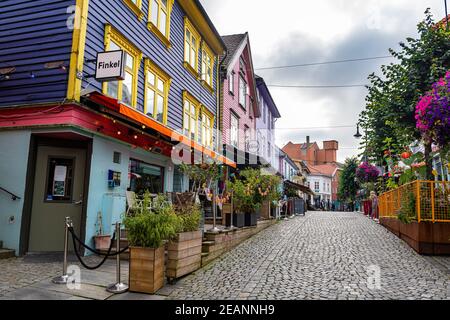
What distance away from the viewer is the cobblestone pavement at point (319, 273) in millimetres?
5508

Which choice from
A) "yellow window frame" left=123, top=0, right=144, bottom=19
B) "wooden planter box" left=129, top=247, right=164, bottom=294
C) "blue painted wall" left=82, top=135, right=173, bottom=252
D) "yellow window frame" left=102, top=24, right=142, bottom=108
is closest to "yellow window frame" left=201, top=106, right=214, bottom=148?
"yellow window frame" left=102, top=24, right=142, bottom=108

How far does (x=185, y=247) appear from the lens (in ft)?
21.3

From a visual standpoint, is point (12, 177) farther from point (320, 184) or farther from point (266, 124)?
point (320, 184)

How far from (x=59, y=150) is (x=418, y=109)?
8.61m

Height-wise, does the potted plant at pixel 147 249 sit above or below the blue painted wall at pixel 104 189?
below

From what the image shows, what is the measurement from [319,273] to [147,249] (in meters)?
3.38

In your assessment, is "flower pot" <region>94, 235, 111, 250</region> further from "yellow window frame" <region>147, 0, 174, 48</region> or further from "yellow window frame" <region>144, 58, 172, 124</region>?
"yellow window frame" <region>147, 0, 174, 48</region>

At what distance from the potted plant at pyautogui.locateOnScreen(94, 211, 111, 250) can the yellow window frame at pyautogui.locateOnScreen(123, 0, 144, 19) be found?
615cm

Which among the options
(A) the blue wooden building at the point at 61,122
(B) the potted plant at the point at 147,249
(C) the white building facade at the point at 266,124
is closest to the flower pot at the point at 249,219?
(A) the blue wooden building at the point at 61,122

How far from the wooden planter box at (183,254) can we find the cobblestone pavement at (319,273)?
0.65ft

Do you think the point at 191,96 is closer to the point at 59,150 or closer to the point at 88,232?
the point at 59,150

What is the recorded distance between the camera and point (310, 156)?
240 ft

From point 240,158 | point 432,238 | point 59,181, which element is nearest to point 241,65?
point 240,158

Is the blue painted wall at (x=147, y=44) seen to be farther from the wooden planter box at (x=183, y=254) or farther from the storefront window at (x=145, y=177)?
the wooden planter box at (x=183, y=254)
